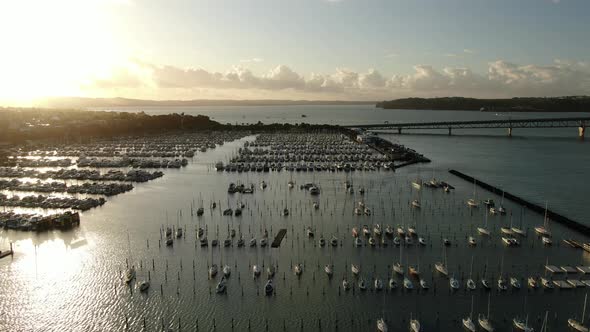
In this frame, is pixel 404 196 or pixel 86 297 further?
pixel 404 196

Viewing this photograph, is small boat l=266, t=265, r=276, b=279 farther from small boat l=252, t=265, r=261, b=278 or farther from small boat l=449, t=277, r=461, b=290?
small boat l=449, t=277, r=461, b=290

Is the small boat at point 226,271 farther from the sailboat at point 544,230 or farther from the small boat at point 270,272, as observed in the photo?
the sailboat at point 544,230

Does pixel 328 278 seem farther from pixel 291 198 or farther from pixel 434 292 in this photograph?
pixel 291 198

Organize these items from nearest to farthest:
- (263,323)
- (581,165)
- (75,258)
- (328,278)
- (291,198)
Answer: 1. (263,323)
2. (328,278)
3. (75,258)
4. (291,198)
5. (581,165)

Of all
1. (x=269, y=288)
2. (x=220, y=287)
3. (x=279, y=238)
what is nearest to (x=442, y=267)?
(x=269, y=288)

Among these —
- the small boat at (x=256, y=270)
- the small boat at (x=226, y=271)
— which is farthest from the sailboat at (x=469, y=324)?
the small boat at (x=226, y=271)

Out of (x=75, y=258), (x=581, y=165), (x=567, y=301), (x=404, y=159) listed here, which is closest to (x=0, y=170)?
(x=75, y=258)
